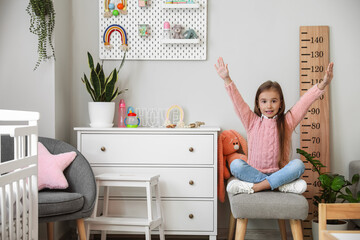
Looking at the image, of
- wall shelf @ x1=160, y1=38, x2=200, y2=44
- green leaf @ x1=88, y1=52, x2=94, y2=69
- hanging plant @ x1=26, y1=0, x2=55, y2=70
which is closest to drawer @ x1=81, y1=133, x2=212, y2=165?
green leaf @ x1=88, y1=52, x2=94, y2=69

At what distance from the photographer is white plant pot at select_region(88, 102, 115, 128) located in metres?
3.25

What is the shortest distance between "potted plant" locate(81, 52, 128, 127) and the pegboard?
10.2 inches

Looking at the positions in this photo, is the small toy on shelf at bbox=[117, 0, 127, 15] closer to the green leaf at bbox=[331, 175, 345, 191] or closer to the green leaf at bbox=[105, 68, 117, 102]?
the green leaf at bbox=[105, 68, 117, 102]

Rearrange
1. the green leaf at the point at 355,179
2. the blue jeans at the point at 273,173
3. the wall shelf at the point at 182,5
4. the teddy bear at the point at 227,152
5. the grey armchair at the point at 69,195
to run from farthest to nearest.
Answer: the wall shelf at the point at 182,5 → the teddy bear at the point at 227,152 → the green leaf at the point at 355,179 → the blue jeans at the point at 273,173 → the grey armchair at the point at 69,195

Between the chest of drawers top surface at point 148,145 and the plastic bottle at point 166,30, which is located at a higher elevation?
the plastic bottle at point 166,30

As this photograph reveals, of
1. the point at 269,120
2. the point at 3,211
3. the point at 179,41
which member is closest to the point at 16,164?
the point at 3,211

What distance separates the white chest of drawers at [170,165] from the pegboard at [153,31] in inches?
26.9

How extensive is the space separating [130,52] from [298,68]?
4.34 feet

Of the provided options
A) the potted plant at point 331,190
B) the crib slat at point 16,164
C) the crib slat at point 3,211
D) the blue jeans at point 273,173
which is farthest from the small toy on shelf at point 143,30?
the crib slat at point 3,211

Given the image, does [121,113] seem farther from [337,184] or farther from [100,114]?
[337,184]

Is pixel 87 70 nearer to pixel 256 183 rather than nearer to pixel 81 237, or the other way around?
pixel 81 237

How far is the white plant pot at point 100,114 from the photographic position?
325cm

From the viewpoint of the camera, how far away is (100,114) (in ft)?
10.7

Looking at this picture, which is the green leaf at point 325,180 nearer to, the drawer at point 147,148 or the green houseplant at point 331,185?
the green houseplant at point 331,185
